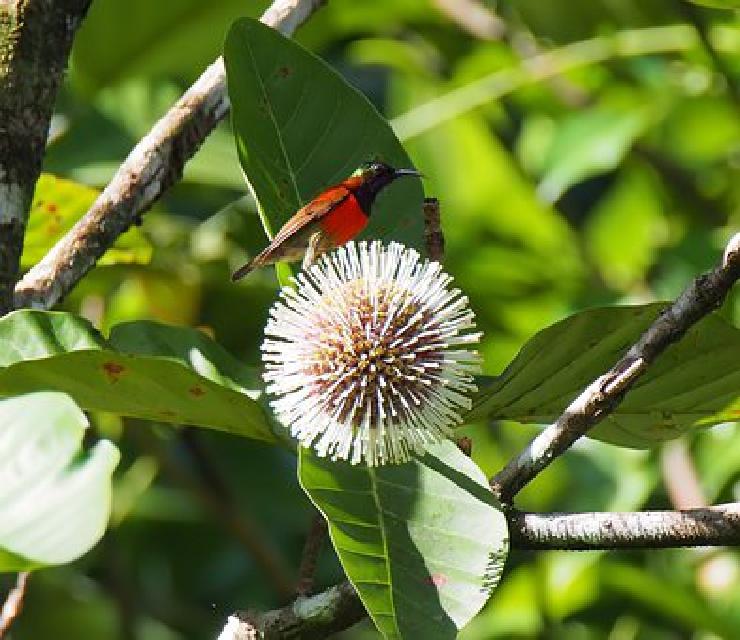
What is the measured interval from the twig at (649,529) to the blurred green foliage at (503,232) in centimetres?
138

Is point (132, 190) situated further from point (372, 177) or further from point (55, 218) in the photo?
point (55, 218)

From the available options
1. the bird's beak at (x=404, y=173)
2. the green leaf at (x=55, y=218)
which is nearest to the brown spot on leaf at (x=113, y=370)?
the bird's beak at (x=404, y=173)

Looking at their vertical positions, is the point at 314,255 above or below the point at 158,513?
below

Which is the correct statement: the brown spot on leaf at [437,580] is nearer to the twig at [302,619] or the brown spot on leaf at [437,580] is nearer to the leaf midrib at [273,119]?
the twig at [302,619]

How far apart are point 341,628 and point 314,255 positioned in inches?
16.4

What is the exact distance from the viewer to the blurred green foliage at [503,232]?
302 centimetres

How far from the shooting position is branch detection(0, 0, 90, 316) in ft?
5.37

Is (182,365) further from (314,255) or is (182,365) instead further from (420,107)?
(420,107)

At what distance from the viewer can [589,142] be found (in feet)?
9.78

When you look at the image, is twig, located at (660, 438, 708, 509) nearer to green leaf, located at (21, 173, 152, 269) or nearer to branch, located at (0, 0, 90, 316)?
green leaf, located at (21, 173, 152, 269)

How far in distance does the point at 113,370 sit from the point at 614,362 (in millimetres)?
497

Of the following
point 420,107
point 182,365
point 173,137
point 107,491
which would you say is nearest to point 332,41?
point 420,107

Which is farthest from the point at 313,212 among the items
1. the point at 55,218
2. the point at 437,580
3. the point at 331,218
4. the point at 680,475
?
the point at 680,475

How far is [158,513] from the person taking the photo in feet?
12.9
